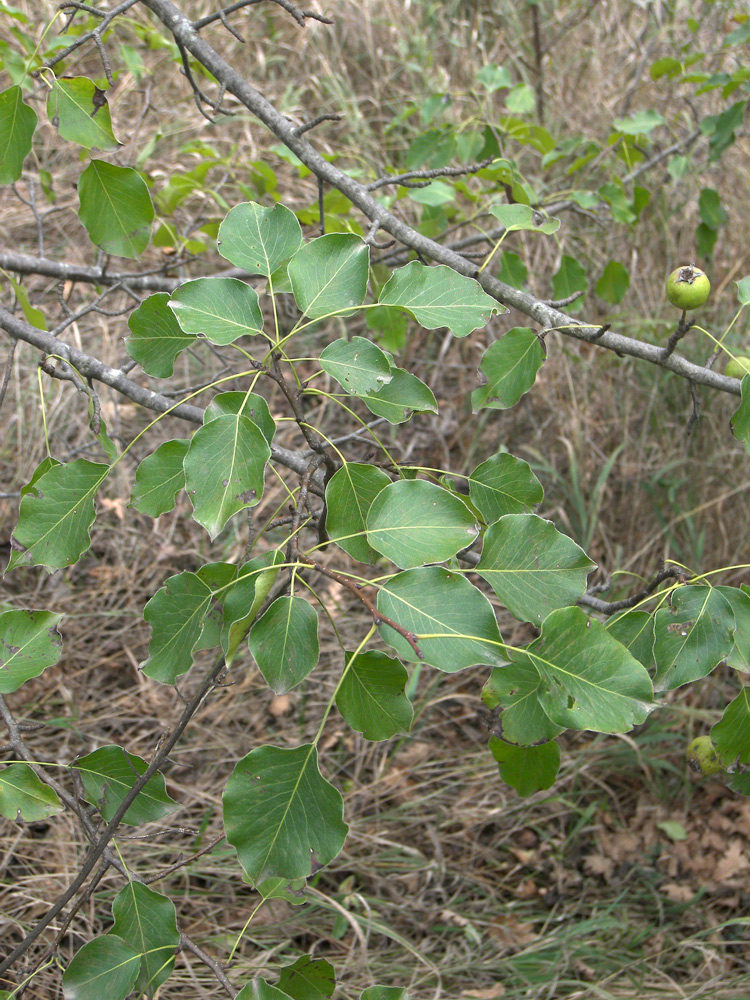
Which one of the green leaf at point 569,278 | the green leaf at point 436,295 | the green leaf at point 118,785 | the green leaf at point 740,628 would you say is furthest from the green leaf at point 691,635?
the green leaf at point 569,278

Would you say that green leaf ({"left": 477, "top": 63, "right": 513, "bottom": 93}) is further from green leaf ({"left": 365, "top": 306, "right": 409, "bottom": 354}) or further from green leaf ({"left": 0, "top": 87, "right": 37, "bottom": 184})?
green leaf ({"left": 0, "top": 87, "right": 37, "bottom": 184})

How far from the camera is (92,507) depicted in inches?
34.9

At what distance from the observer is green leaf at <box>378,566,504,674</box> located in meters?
0.62

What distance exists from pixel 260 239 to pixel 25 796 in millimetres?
691

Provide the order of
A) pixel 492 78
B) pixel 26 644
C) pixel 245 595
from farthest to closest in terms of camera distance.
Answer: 1. pixel 492 78
2. pixel 26 644
3. pixel 245 595

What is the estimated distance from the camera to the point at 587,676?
0.67m

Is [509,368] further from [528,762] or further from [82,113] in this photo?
[82,113]

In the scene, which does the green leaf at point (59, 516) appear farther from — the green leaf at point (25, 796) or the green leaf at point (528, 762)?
the green leaf at point (528, 762)

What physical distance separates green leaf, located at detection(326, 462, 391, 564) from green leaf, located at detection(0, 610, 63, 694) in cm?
42

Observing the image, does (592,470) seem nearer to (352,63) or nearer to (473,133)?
(473,133)

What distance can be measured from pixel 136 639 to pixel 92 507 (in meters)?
1.48

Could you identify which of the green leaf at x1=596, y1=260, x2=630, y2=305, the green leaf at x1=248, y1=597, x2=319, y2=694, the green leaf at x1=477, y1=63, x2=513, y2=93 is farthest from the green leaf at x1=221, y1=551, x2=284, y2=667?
the green leaf at x1=477, y1=63, x2=513, y2=93

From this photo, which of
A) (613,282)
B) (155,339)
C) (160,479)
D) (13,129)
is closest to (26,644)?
(160,479)

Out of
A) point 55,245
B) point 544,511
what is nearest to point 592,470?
point 544,511
